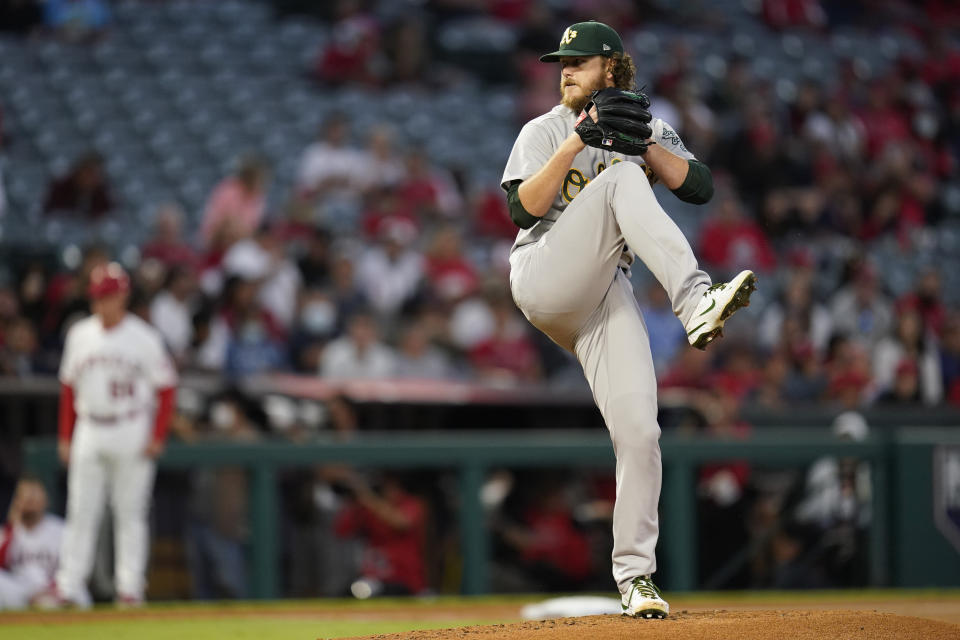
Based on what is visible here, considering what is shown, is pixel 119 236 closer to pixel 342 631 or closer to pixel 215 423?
pixel 215 423

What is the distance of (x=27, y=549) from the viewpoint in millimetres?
7277

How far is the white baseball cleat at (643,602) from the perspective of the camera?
4016 millimetres

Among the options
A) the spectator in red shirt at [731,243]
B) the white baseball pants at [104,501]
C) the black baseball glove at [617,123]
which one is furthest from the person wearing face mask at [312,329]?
the black baseball glove at [617,123]

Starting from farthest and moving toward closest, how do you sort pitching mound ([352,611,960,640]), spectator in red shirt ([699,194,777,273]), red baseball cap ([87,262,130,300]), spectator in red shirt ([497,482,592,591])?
spectator in red shirt ([699,194,777,273]), spectator in red shirt ([497,482,592,591]), red baseball cap ([87,262,130,300]), pitching mound ([352,611,960,640])

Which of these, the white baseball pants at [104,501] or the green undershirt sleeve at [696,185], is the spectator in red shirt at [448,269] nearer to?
the white baseball pants at [104,501]

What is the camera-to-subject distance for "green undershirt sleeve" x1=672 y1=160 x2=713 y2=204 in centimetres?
411

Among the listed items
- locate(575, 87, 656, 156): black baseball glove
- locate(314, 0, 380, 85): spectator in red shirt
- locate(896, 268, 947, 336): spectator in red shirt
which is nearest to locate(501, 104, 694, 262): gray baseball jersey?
locate(575, 87, 656, 156): black baseball glove

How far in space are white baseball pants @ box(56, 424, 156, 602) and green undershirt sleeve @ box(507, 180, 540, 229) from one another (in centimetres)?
382

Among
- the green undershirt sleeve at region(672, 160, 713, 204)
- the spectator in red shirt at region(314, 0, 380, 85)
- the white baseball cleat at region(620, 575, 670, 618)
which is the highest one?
the spectator in red shirt at region(314, 0, 380, 85)

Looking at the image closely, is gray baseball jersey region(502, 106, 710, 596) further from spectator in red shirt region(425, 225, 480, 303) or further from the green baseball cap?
spectator in red shirt region(425, 225, 480, 303)

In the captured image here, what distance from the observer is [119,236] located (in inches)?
412

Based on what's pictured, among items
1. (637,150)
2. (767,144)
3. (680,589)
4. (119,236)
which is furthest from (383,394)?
(767,144)

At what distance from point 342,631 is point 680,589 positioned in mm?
2678

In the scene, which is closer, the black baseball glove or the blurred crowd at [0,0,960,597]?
the black baseball glove
